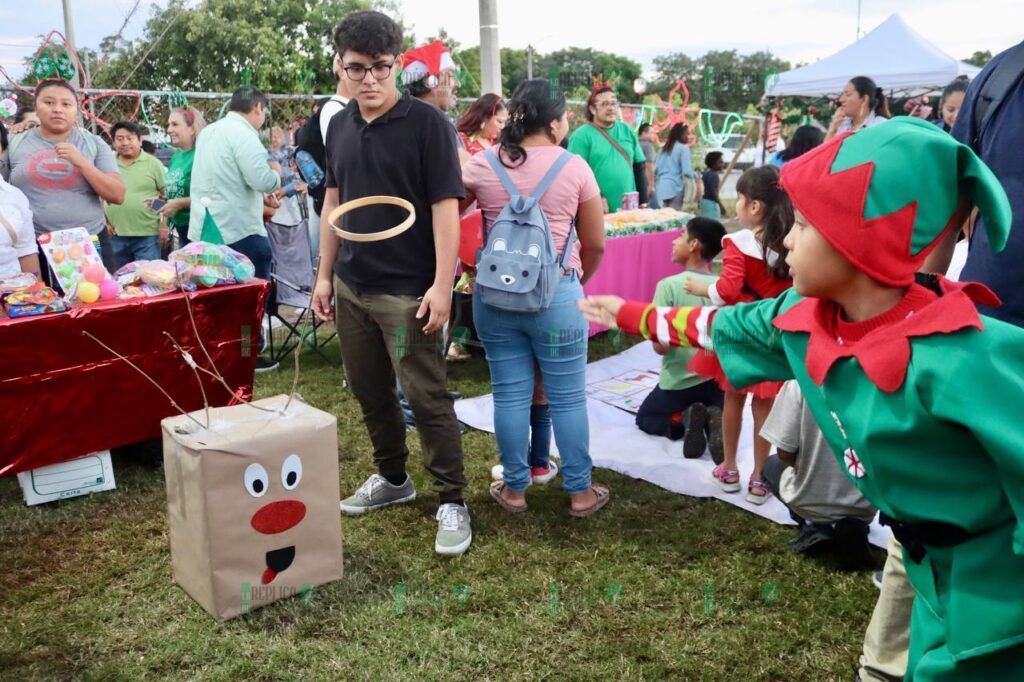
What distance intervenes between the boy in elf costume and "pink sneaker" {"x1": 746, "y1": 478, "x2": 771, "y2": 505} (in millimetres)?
1990

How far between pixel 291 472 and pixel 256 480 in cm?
11

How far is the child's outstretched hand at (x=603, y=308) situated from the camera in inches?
71.3

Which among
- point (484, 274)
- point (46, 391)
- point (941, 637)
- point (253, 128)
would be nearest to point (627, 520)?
point (484, 274)

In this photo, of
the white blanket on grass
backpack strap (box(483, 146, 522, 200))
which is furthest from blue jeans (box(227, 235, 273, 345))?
backpack strap (box(483, 146, 522, 200))

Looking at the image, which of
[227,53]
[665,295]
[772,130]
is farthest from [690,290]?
[227,53]

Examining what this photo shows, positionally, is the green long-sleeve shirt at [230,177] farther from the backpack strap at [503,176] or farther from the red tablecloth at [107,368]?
the backpack strap at [503,176]

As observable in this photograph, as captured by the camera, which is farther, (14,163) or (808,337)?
(14,163)

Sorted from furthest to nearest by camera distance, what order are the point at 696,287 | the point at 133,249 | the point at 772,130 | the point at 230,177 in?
1. the point at 772,130
2. the point at 133,249
3. the point at 230,177
4. the point at 696,287

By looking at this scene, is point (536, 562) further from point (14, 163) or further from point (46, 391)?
point (14, 163)

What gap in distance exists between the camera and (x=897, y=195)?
1308mm

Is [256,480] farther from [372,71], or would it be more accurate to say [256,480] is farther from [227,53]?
[227,53]

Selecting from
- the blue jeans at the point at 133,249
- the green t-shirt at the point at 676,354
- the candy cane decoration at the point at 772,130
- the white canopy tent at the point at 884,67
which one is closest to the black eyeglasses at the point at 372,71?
the green t-shirt at the point at 676,354

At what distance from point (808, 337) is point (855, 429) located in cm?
20

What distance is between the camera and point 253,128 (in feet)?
16.2
